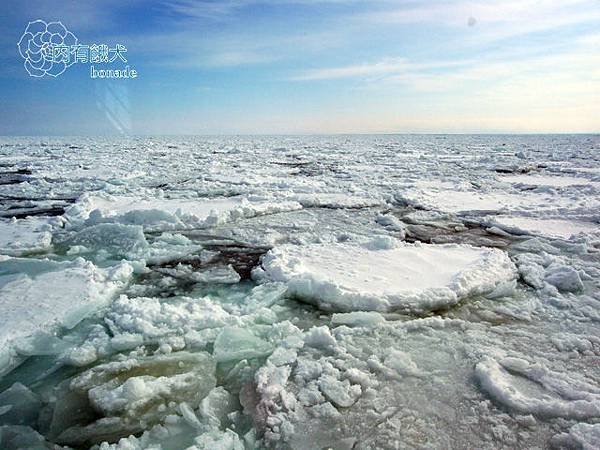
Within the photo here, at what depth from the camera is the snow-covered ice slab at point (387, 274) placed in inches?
129

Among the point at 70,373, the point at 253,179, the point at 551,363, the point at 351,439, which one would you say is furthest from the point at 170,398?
the point at 253,179

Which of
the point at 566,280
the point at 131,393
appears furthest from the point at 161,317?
the point at 566,280

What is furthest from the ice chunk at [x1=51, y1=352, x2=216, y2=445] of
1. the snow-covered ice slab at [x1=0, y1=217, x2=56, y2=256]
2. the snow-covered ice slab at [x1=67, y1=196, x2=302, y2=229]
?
the snow-covered ice slab at [x1=67, y1=196, x2=302, y2=229]

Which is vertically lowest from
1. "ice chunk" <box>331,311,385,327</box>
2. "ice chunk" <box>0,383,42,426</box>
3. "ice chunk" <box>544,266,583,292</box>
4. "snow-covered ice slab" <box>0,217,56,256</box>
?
"ice chunk" <box>0,383,42,426</box>

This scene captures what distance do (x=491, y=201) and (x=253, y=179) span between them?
19.4ft

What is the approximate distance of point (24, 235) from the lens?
513cm

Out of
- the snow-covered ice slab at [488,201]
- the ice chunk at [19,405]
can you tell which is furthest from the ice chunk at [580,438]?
the snow-covered ice slab at [488,201]

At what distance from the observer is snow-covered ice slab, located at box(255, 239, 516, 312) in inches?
129

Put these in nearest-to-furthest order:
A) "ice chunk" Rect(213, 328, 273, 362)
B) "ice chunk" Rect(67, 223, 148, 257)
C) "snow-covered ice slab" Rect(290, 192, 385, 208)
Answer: "ice chunk" Rect(213, 328, 273, 362), "ice chunk" Rect(67, 223, 148, 257), "snow-covered ice slab" Rect(290, 192, 385, 208)

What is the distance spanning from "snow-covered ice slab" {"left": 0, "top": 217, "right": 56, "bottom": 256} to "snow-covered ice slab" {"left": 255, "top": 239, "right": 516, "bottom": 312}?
2721 millimetres

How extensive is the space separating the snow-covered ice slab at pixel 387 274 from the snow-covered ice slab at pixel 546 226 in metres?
1.63

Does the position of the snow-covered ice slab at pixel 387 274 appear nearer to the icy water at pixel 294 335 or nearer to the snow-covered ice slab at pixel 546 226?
the icy water at pixel 294 335

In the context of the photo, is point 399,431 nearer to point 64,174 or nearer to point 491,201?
point 491,201

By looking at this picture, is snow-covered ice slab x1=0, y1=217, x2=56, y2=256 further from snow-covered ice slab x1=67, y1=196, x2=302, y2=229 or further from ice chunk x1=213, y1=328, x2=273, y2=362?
ice chunk x1=213, y1=328, x2=273, y2=362
